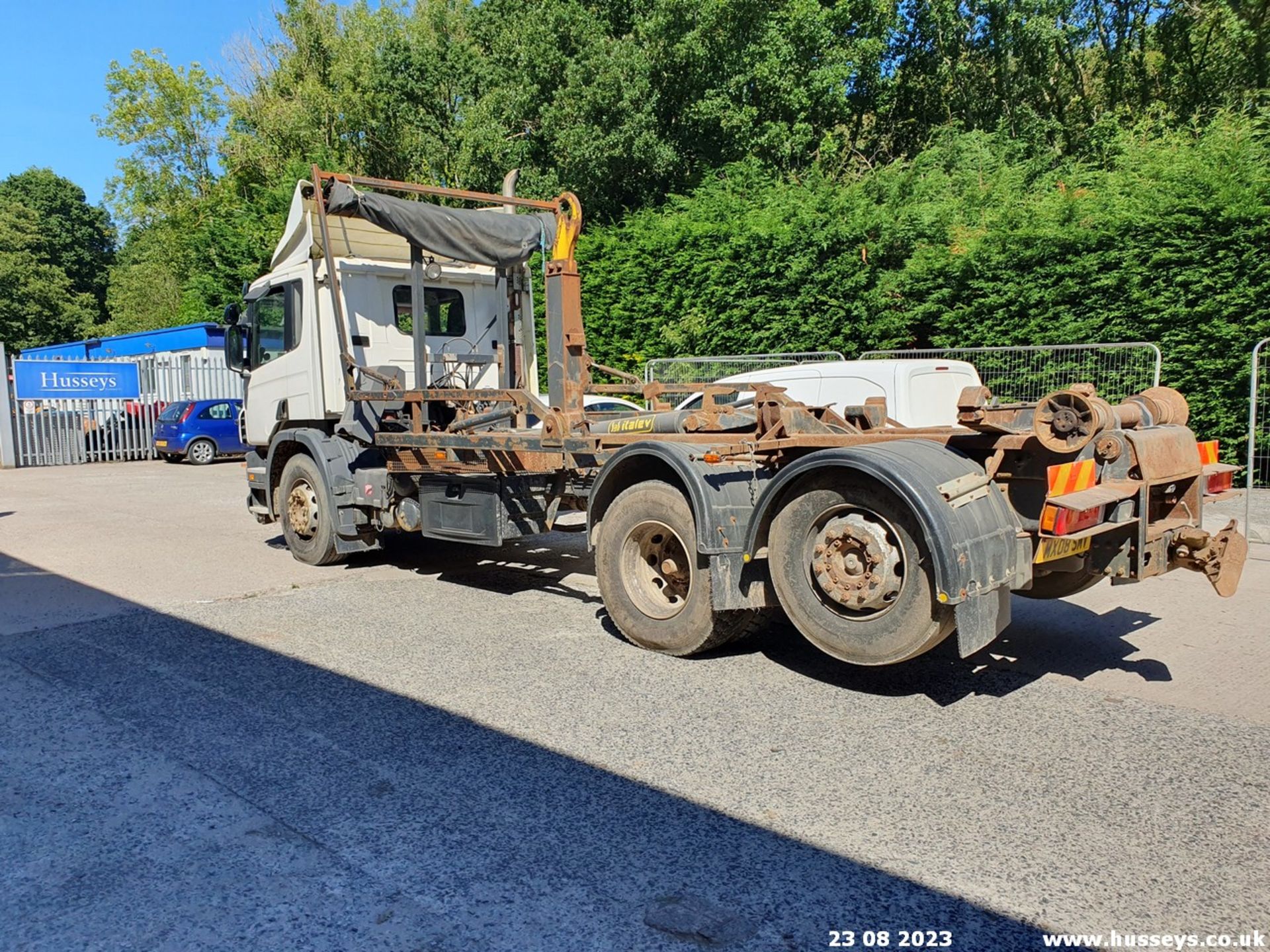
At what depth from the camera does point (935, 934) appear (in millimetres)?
3064

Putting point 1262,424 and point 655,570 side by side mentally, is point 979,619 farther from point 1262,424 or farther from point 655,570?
point 1262,424

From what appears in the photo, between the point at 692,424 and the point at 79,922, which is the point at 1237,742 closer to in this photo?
the point at 692,424

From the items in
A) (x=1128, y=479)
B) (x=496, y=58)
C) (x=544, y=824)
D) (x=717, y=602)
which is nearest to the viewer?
(x=544, y=824)

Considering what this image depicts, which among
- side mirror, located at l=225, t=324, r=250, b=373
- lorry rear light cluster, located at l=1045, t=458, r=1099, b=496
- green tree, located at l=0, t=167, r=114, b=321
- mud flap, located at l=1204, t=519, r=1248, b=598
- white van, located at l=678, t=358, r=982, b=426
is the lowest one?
mud flap, located at l=1204, t=519, r=1248, b=598

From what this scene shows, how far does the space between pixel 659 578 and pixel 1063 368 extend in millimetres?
8658

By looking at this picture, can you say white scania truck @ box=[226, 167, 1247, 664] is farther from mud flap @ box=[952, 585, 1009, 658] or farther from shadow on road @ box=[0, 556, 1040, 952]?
shadow on road @ box=[0, 556, 1040, 952]

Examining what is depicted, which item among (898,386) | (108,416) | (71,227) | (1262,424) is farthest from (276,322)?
(71,227)

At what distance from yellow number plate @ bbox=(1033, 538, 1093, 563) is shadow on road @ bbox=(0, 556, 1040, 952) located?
212 cm

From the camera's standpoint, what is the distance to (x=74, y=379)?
78.1 feet

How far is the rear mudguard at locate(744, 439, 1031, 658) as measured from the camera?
14.9ft

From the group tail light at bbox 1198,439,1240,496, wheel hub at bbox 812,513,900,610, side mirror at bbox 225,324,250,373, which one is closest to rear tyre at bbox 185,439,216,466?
side mirror at bbox 225,324,250,373

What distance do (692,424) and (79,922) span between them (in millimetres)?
4361

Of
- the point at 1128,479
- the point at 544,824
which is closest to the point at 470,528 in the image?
the point at 544,824

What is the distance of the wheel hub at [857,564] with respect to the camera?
489cm
